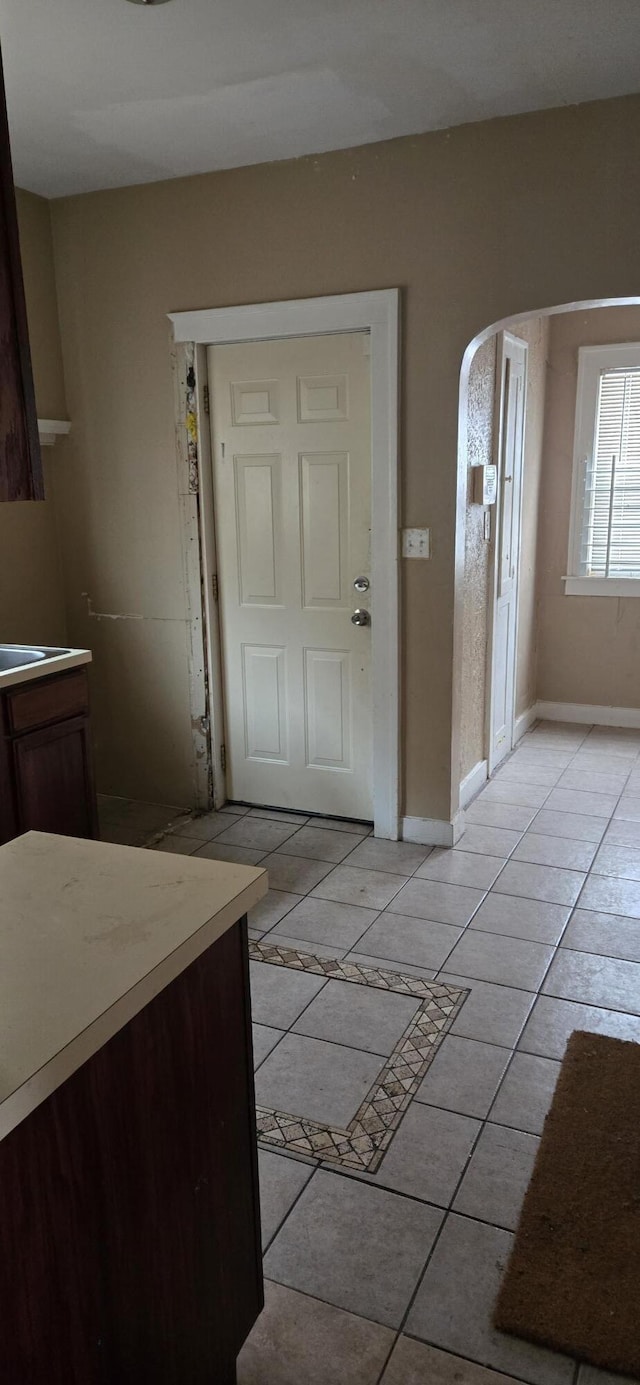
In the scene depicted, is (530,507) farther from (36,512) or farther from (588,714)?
(36,512)

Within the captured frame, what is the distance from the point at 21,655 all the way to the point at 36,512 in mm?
940

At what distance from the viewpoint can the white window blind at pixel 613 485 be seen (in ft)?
16.3

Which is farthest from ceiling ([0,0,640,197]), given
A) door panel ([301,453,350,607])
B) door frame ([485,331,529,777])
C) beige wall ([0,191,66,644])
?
door frame ([485,331,529,777])

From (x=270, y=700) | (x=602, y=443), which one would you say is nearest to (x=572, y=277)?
(x=270, y=700)

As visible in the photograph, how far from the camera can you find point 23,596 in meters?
3.85

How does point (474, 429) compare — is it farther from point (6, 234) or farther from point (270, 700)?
point (6, 234)

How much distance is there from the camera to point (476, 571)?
398 cm

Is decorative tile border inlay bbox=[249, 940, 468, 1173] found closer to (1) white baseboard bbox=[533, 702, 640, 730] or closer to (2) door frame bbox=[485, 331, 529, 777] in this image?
(2) door frame bbox=[485, 331, 529, 777]

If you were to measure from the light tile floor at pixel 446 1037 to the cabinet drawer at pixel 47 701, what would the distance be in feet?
2.74

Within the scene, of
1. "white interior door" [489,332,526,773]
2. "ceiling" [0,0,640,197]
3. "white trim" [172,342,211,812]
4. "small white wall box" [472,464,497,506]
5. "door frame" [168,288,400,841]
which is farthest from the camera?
"white interior door" [489,332,526,773]

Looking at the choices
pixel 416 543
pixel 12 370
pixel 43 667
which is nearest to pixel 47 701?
pixel 43 667

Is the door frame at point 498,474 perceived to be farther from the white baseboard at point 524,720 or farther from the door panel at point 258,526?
the door panel at point 258,526

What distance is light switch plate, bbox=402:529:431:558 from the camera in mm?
3352

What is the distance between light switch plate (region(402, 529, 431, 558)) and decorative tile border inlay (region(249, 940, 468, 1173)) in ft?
4.87
